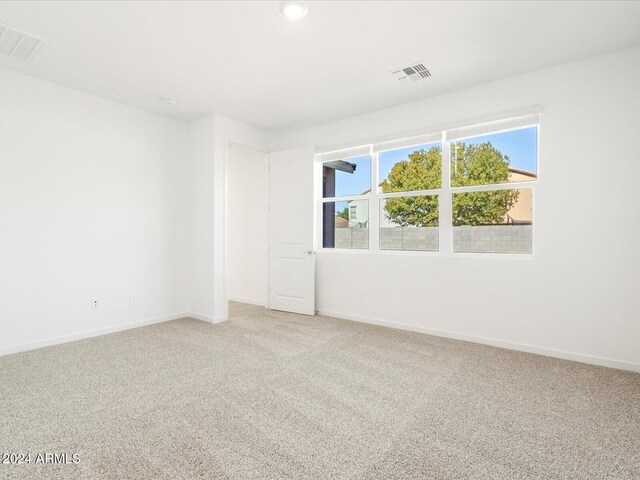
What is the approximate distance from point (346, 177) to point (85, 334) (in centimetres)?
358

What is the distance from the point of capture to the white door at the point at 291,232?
181 inches

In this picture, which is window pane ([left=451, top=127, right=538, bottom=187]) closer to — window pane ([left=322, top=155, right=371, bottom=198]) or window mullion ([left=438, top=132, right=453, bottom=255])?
window mullion ([left=438, top=132, right=453, bottom=255])

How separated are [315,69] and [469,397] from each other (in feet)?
9.70

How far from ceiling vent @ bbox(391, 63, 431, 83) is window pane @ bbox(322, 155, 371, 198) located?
121cm

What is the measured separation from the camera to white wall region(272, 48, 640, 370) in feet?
9.07

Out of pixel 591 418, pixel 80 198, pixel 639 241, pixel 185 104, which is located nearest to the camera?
pixel 591 418

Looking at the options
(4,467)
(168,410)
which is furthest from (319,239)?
(4,467)

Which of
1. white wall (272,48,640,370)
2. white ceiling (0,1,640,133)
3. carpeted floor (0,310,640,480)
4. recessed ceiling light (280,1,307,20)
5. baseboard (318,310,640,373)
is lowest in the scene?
carpeted floor (0,310,640,480)

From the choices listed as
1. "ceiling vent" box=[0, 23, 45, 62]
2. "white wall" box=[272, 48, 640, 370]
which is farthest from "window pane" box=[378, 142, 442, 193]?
"ceiling vent" box=[0, 23, 45, 62]

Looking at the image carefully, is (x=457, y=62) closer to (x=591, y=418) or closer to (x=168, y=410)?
(x=591, y=418)

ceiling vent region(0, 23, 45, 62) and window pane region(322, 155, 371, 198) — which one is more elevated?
ceiling vent region(0, 23, 45, 62)

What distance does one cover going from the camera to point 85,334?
3.60 m

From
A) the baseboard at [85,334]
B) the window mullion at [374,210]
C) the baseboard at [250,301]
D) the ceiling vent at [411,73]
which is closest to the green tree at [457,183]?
the window mullion at [374,210]

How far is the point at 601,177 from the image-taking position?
9.35 feet
